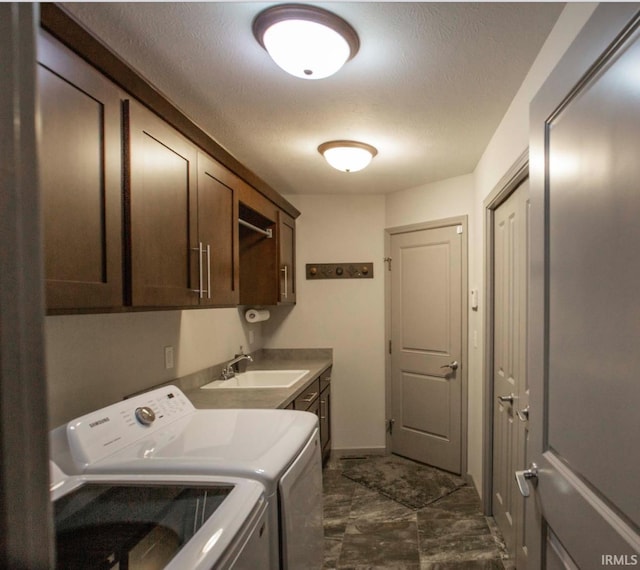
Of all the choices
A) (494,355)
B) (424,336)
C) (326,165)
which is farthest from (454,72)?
(424,336)

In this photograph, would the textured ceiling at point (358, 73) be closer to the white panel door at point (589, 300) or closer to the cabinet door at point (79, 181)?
the cabinet door at point (79, 181)

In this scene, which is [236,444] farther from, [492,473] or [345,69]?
[492,473]

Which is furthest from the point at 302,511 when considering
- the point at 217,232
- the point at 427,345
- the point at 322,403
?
the point at 427,345

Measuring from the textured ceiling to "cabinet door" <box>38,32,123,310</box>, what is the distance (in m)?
0.35

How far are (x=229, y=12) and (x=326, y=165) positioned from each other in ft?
5.33

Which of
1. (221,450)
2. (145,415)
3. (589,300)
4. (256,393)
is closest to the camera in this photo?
(589,300)

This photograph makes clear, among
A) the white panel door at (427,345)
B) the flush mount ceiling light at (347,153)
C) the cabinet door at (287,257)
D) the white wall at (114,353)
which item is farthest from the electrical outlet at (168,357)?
the white panel door at (427,345)

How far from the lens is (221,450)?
130cm

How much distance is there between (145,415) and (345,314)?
2.38m

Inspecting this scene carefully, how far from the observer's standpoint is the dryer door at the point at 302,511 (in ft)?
4.07

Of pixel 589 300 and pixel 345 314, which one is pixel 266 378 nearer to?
pixel 345 314

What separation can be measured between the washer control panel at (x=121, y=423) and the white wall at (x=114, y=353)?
130 mm

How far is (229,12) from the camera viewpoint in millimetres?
1281

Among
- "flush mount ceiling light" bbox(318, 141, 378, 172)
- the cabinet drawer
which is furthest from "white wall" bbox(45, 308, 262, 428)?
"flush mount ceiling light" bbox(318, 141, 378, 172)
